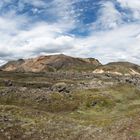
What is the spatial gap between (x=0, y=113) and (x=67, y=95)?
31414mm

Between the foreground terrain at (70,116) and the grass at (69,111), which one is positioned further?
the grass at (69,111)

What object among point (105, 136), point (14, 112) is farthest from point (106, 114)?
point (105, 136)

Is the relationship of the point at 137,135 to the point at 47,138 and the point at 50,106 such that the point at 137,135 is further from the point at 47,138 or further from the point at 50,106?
the point at 50,106

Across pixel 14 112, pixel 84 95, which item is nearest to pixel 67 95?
pixel 84 95

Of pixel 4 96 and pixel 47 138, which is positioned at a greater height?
pixel 4 96

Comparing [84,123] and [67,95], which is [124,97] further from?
[84,123]

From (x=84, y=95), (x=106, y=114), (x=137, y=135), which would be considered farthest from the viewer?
(x=84, y=95)

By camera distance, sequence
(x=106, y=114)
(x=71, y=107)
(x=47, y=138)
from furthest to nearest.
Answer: (x=71, y=107) < (x=106, y=114) < (x=47, y=138)

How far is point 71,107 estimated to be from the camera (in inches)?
A: 3162

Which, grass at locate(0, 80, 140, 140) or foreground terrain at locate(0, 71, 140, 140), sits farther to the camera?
grass at locate(0, 80, 140, 140)

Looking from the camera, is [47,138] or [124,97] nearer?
[47,138]

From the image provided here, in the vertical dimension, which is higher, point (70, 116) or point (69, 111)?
point (69, 111)

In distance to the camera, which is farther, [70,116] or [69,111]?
[69,111]

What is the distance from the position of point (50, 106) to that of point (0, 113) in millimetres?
21227
